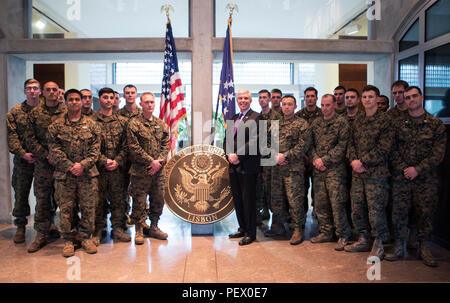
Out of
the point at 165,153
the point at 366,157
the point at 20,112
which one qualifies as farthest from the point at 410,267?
the point at 20,112

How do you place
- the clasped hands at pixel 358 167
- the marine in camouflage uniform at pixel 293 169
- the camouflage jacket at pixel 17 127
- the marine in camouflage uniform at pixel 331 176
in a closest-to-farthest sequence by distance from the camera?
the clasped hands at pixel 358 167 < the marine in camouflage uniform at pixel 331 176 < the camouflage jacket at pixel 17 127 < the marine in camouflage uniform at pixel 293 169

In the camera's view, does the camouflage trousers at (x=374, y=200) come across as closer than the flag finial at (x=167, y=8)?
Yes

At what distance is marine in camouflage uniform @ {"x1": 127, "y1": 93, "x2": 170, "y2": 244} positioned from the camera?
3762 mm

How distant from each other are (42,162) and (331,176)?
11.5 ft

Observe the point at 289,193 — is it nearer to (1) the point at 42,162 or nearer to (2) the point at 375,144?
(2) the point at 375,144

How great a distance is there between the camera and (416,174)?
3.24 meters

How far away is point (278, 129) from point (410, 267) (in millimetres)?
2077

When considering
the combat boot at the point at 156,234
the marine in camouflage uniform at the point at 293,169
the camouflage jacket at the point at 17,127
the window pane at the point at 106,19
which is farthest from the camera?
the window pane at the point at 106,19

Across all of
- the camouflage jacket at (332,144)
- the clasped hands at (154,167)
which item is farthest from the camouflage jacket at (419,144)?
the clasped hands at (154,167)

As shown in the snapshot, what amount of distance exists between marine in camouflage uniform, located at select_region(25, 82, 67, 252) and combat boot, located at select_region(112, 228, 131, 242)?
2.58ft

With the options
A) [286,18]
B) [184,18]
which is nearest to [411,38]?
[286,18]

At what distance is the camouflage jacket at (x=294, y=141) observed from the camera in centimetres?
379

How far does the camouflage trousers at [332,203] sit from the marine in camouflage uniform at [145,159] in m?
2.00

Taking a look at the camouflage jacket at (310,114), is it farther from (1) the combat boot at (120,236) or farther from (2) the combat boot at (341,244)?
(1) the combat boot at (120,236)
